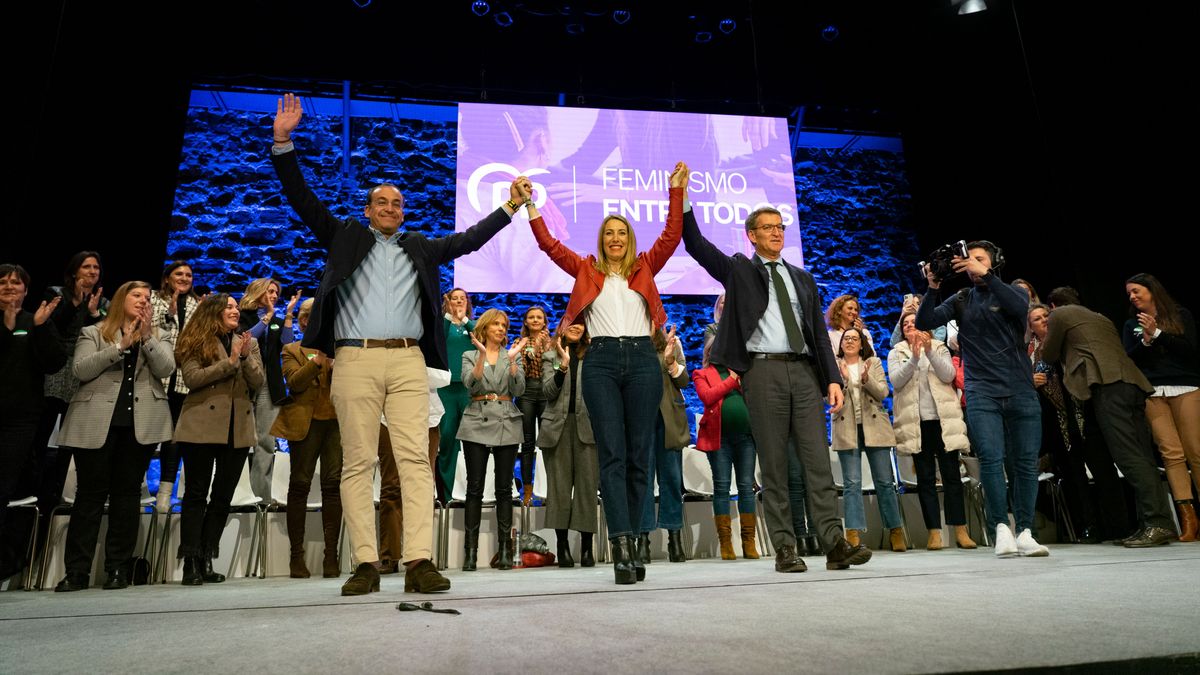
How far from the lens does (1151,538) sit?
427 cm

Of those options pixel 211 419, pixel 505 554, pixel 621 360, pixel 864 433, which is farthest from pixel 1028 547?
pixel 211 419

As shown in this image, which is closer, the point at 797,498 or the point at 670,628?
the point at 670,628

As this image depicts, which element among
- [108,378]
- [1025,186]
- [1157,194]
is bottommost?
[108,378]

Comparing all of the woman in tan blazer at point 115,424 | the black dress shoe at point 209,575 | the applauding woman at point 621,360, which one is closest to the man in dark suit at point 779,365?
the applauding woman at point 621,360

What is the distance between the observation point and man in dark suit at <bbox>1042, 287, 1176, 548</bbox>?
442cm

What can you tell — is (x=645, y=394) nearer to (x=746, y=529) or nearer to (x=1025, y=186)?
(x=746, y=529)

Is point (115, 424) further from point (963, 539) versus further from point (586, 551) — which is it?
point (963, 539)

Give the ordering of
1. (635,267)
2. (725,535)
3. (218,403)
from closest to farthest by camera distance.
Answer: (635,267)
(218,403)
(725,535)

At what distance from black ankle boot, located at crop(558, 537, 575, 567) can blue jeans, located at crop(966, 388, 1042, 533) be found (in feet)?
7.74

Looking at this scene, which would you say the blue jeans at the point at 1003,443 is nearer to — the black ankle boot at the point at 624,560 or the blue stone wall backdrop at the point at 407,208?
the black ankle boot at the point at 624,560

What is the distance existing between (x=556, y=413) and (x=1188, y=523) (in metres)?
3.83

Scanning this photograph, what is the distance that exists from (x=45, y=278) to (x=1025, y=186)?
8385mm

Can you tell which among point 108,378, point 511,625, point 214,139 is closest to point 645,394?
point 511,625

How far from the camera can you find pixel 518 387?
16.2ft
